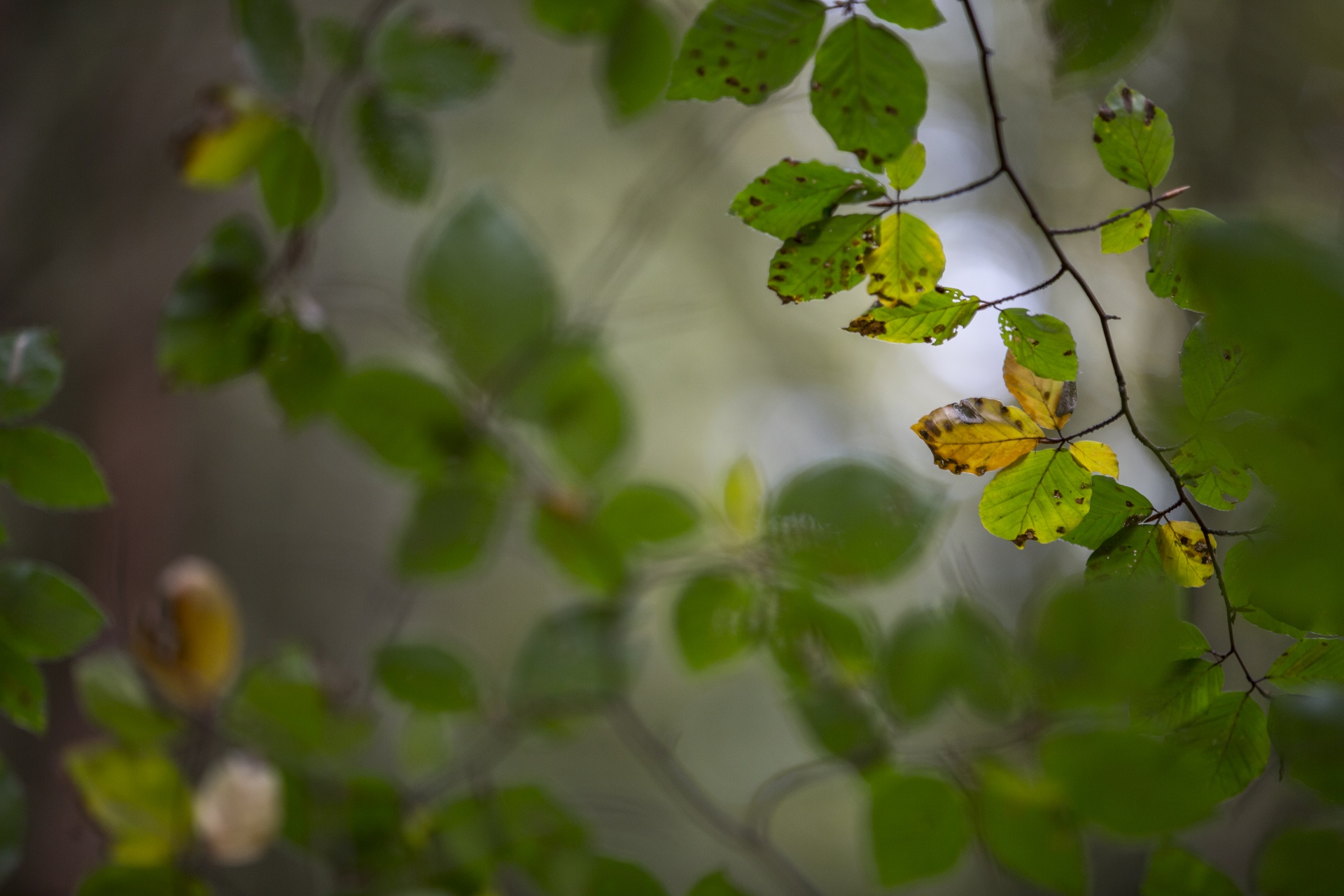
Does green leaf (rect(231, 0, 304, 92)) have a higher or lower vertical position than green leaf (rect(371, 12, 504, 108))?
higher

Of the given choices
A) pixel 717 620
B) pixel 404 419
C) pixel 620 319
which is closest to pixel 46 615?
pixel 404 419

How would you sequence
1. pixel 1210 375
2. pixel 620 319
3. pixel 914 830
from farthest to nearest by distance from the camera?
pixel 620 319 → pixel 914 830 → pixel 1210 375

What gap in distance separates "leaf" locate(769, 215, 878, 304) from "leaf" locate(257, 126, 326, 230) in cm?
28

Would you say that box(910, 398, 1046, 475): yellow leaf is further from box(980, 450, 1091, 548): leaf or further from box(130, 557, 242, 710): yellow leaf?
box(130, 557, 242, 710): yellow leaf

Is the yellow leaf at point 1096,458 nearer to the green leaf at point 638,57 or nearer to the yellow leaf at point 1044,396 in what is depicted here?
the yellow leaf at point 1044,396

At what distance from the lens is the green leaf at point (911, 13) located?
20 centimetres

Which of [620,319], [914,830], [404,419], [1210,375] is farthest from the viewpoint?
[620,319]

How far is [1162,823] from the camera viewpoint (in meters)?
0.19

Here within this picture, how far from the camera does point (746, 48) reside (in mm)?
207

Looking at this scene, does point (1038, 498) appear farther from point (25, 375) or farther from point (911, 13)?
point (25, 375)

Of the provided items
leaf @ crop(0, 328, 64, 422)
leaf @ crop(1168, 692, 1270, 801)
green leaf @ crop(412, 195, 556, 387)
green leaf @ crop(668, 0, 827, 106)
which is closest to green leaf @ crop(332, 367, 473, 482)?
green leaf @ crop(412, 195, 556, 387)

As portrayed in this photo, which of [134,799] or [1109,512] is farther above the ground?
[1109,512]

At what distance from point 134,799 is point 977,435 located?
1.51 ft

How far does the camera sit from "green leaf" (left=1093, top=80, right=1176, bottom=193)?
19cm
